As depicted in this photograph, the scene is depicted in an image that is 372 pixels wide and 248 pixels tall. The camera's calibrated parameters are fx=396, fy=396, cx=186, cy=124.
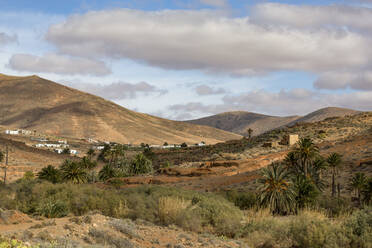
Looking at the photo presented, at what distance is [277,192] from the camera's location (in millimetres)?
28094

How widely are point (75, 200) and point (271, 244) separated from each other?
8992 mm

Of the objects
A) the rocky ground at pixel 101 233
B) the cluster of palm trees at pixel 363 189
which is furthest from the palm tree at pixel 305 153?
the rocky ground at pixel 101 233

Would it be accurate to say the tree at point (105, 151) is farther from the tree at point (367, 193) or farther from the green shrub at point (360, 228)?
the green shrub at point (360, 228)

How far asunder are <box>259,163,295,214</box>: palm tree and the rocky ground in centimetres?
1403

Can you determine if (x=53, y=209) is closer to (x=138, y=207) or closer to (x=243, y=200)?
(x=138, y=207)

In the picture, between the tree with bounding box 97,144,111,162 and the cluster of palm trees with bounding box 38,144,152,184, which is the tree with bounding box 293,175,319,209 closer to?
the cluster of palm trees with bounding box 38,144,152,184

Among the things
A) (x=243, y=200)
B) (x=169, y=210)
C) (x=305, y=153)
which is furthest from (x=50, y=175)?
(x=169, y=210)

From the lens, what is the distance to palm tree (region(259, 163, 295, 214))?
27.9 m

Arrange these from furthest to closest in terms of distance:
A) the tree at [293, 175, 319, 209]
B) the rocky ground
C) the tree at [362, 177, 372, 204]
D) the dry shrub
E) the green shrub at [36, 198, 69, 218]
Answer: the tree at [362, 177, 372, 204], the tree at [293, 175, 319, 209], the green shrub at [36, 198, 69, 218], the dry shrub, the rocky ground

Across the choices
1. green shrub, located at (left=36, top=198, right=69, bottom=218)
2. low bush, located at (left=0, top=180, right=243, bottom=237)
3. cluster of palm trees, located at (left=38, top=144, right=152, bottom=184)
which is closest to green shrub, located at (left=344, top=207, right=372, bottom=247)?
low bush, located at (left=0, top=180, right=243, bottom=237)

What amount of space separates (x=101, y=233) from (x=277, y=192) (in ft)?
60.3

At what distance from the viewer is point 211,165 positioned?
246 feet

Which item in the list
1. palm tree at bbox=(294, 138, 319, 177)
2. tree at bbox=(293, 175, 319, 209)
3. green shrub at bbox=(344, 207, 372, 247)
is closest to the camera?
green shrub at bbox=(344, 207, 372, 247)

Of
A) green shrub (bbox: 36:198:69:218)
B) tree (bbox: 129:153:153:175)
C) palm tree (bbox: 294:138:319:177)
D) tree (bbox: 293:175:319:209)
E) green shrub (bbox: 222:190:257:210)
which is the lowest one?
tree (bbox: 129:153:153:175)
